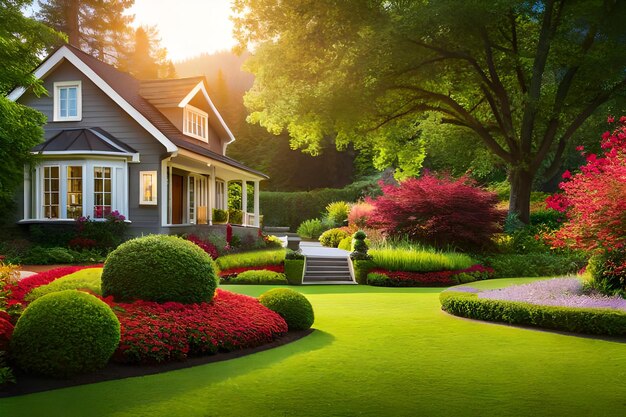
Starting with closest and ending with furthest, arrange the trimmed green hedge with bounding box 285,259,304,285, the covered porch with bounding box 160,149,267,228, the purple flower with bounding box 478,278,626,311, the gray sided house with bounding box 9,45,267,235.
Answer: the purple flower with bounding box 478,278,626,311 → the trimmed green hedge with bounding box 285,259,304,285 → the gray sided house with bounding box 9,45,267,235 → the covered porch with bounding box 160,149,267,228

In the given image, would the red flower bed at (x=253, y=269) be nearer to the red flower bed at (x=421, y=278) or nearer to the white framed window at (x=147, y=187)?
the red flower bed at (x=421, y=278)

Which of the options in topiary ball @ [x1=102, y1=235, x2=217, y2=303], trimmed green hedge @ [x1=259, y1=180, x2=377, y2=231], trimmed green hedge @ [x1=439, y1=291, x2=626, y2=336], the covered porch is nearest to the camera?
topiary ball @ [x1=102, y1=235, x2=217, y2=303]

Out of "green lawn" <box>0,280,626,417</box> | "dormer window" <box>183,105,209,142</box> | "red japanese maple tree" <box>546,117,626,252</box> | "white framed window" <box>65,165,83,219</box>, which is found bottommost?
"green lawn" <box>0,280,626,417</box>

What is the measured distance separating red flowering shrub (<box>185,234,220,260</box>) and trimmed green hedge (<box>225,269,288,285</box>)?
235 centimetres

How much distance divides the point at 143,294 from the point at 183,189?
1742cm

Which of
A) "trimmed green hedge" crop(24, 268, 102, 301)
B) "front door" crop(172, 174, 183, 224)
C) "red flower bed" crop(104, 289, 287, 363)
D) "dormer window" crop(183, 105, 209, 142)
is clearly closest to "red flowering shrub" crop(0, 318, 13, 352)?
"red flower bed" crop(104, 289, 287, 363)

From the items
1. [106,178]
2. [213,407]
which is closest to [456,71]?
[106,178]

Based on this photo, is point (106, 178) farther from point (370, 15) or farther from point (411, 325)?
point (411, 325)

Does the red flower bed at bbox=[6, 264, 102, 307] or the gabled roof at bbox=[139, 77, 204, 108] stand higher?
the gabled roof at bbox=[139, 77, 204, 108]

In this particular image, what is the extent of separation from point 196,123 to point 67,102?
616cm

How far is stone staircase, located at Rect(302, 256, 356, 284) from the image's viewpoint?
19.2 m

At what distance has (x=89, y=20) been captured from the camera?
43.9 m

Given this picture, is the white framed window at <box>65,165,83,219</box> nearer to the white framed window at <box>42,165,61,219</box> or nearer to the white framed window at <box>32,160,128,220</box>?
the white framed window at <box>32,160,128,220</box>

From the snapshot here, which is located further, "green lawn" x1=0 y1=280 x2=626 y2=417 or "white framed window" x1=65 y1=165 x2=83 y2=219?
"white framed window" x1=65 y1=165 x2=83 y2=219
